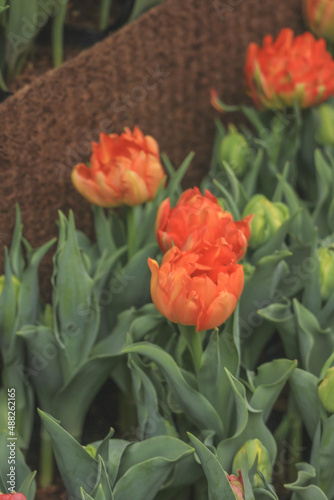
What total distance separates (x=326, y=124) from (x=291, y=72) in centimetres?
9

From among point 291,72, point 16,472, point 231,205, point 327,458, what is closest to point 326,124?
point 291,72

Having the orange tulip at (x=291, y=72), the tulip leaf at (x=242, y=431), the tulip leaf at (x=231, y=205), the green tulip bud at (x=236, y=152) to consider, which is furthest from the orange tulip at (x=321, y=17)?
the tulip leaf at (x=242, y=431)

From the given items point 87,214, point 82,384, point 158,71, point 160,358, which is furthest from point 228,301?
point 158,71

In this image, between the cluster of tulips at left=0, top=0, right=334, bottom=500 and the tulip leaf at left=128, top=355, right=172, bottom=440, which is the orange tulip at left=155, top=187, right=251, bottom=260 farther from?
the tulip leaf at left=128, top=355, right=172, bottom=440

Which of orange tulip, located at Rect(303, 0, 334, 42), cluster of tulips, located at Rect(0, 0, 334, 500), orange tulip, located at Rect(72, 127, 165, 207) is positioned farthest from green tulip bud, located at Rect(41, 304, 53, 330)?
orange tulip, located at Rect(303, 0, 334, 42)

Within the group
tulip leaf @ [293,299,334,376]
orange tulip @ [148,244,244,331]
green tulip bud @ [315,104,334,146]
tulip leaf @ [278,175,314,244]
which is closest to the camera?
orange tulip @ [148,244,244,331]

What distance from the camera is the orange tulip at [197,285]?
470 millimetres

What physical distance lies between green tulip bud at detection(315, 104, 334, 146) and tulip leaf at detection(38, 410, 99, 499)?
510 mm

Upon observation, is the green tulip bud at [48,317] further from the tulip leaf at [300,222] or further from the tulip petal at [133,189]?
the tulip leaf at [300,222]

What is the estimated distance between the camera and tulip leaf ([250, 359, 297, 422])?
1.78 feet

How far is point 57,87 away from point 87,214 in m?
0.15

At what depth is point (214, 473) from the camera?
0.48m

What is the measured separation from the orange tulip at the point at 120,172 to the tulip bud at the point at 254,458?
0.79 feet

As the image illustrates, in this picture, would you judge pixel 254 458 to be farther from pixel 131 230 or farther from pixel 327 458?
pixel 131 230
